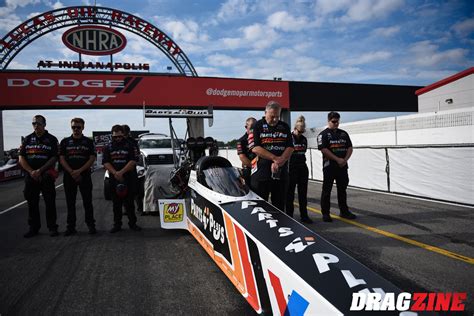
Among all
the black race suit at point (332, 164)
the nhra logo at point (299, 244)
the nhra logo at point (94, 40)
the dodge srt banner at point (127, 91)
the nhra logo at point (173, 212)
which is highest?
the nhra logo at point (94, 40)

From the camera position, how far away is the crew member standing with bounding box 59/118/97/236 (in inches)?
181

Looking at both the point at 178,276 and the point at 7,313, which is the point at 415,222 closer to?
the point at 178,276

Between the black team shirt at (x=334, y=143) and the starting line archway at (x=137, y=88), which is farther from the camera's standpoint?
the starting line archway at (x=137, y=88)

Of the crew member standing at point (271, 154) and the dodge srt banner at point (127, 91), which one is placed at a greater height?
the dodge srt banner at point (127, 91)

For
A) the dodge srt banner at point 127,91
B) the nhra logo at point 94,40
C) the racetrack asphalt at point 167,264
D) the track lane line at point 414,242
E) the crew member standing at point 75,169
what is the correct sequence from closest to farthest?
the racetrack asphalt at point 167,264, the track lane line at point 414,242, the crew member standing at point 75,169, the dodge srt banner at point 127,91, the nhra logo at point 94,40

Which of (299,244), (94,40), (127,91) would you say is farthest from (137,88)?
(299,244)

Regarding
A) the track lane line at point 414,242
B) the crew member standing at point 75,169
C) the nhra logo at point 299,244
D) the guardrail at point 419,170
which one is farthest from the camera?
the guardrail at point 419,170

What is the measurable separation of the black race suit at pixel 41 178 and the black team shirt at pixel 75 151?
0.50 feet

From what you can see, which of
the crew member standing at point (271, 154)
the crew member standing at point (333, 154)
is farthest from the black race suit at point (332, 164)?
the crew member standing at point (271, 154)

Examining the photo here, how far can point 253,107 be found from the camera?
73.8 feet

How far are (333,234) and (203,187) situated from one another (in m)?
2.00

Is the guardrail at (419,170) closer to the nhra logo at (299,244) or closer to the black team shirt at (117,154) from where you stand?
the nhra logo at (299,244)

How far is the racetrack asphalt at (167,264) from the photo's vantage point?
8.02 ft

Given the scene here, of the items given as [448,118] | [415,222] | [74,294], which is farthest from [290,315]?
[448,118]
